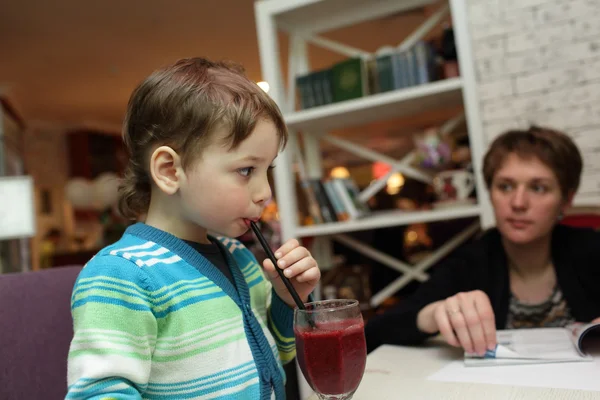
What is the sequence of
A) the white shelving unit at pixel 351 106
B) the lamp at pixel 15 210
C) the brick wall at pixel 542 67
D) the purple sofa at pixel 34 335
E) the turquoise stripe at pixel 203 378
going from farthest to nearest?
the lamp at pixel 15 210 → the white shelving unit at pixel 351 106 → the brick wall at pixel 542 67 → the purple sofa at pixel 34 335 → the turquoise stripe at pixel 203 378

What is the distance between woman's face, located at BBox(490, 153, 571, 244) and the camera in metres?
1.40

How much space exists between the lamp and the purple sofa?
2.30 meters

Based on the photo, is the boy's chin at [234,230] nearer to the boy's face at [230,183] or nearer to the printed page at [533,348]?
the boy's face at [230,183]

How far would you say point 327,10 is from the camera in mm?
2623

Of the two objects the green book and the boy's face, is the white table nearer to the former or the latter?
the boy's face

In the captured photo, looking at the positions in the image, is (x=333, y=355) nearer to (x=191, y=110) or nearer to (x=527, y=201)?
(x=191, y=110)

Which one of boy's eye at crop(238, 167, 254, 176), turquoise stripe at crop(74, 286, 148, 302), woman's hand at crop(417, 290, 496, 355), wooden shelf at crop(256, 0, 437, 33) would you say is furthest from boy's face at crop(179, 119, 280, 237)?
wooden shelf at crop(256, 0, 437, 33)

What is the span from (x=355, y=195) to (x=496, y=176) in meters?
1.18

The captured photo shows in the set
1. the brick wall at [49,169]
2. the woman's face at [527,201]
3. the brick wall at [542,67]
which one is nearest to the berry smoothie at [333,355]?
the woman's face at [527,201]

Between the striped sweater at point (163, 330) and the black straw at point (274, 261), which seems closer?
the striped sweater at point (163, 330)

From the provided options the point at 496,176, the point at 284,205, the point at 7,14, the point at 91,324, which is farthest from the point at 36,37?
the point at 91,324

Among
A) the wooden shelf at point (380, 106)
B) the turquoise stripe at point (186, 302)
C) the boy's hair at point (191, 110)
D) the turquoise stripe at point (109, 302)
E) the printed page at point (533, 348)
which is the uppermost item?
A: the wooden shelf at point (380, 106)

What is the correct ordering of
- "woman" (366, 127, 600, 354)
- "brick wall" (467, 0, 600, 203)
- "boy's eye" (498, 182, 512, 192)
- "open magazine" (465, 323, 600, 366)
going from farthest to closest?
"brick wall" (467, 0, 600, 203) < "boy's eye" (498, 182, 512, 192) < "woman" (366, 127, 600, 354) < "open magazine" (465, 323, 600, 366)

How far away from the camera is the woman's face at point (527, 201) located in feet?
4.61
